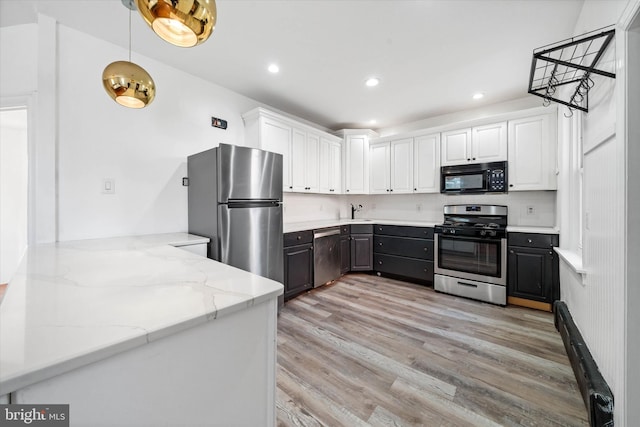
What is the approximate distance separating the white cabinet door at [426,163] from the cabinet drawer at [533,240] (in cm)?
116

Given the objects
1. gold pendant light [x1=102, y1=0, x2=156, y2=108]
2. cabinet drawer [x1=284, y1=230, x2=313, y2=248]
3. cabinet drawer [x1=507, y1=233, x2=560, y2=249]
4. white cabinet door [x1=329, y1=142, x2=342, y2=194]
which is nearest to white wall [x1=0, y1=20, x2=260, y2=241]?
gold pendant light [x1=102, y1=0, x2=156, y2=108]

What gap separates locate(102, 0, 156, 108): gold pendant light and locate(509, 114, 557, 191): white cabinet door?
152 inches

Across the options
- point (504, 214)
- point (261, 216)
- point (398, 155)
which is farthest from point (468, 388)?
point (398, 155)

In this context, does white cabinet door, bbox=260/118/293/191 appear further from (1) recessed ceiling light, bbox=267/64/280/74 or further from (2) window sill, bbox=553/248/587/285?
(2) window sill, bbox=553/248/587/285

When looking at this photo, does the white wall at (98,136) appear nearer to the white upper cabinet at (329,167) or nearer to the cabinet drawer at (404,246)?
the white upper cabinet at (329,167)

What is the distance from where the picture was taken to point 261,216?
2559mm

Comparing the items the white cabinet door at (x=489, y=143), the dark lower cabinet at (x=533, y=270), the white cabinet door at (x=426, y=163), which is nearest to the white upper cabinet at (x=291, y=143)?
the white cabinet door at (x=426, y=163)

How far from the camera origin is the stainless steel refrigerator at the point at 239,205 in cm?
230

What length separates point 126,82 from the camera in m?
1.43

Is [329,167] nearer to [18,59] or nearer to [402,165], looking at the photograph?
[402,165]

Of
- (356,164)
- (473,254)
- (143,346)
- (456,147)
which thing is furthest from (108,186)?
(456,147)

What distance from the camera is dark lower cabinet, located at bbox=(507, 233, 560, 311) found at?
2.74m
